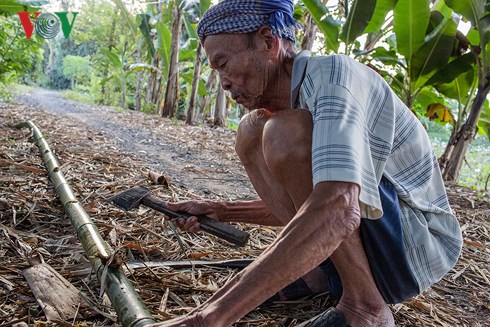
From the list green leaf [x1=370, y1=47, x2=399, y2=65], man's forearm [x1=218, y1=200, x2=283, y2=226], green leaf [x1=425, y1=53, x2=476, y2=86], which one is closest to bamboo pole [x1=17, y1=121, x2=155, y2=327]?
man's forearm [x1=218, y1=200, x2=283, y2=226]

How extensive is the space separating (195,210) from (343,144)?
0.81m

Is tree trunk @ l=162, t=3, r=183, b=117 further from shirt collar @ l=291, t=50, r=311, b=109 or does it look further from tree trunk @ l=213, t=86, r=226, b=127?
shirt collar @ l=291, t=50, r=311, b=109

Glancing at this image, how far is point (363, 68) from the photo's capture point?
114 cm

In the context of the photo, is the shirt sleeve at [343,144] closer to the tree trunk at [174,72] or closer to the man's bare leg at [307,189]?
the man's bare leg at [307,189]

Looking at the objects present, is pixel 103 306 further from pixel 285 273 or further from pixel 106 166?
pixel 106 166

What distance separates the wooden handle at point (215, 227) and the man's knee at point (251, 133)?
263 millimetres

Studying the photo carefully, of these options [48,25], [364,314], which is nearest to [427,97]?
[364,314]

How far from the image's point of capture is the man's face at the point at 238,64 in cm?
124

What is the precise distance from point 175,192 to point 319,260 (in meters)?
1.72

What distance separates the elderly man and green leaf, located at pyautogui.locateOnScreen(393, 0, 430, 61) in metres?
2.78

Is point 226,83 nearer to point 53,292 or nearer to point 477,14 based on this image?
point 53,292

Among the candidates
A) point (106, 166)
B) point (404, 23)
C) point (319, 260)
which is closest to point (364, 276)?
point (319, 260)

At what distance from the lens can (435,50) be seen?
12.4 feet

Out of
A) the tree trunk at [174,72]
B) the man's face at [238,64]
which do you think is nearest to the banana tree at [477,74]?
the man's face at [238,64]
